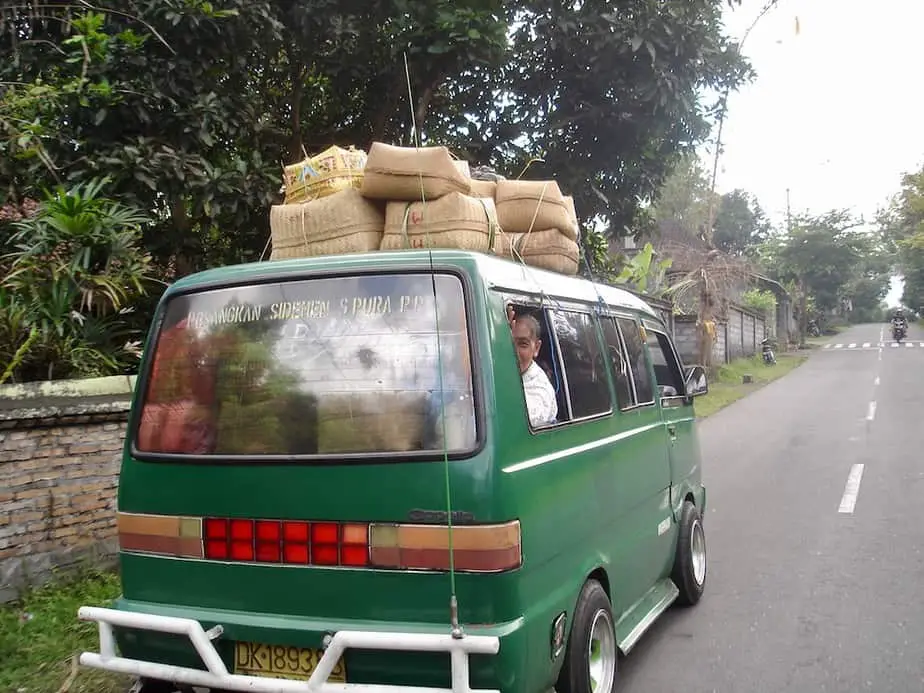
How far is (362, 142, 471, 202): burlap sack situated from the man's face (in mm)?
740

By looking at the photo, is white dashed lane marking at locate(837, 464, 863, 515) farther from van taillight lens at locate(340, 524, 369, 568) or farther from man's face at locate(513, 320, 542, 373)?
van taillight lens at locate(340, 524, 369, 568)

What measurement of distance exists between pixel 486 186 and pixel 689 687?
271 cm

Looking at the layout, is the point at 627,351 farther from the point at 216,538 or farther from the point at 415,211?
the point at 216,538

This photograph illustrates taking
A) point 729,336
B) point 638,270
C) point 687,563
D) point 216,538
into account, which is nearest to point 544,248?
point 216,538

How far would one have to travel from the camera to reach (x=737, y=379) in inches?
994

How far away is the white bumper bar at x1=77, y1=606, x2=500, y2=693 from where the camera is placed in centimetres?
255

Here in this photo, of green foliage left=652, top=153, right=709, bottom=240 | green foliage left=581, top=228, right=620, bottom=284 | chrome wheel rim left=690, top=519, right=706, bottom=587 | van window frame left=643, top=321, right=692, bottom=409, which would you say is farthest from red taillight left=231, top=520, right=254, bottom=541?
green foliage left=652, top=153, right=709, bottom=240

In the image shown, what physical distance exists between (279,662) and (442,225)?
73.4 inches

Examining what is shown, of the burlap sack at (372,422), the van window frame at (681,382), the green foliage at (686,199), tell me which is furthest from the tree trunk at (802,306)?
the burlap sack at (372,422)

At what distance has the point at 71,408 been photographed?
501 cm

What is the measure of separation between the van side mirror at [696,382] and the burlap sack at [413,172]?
8.35 feet

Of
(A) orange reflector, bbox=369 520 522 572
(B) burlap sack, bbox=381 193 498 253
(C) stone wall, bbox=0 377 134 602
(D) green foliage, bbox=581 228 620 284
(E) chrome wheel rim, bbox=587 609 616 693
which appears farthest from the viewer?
(D) green foliage, bbox=581 228 620 284

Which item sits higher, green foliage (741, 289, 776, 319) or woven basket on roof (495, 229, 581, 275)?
green foliage (741, 289, 776, 319)

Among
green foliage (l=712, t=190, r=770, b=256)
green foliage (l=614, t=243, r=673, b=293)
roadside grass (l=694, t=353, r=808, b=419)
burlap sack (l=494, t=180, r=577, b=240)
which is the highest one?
green foliage (l=712, t=190, r=770, b=256)
